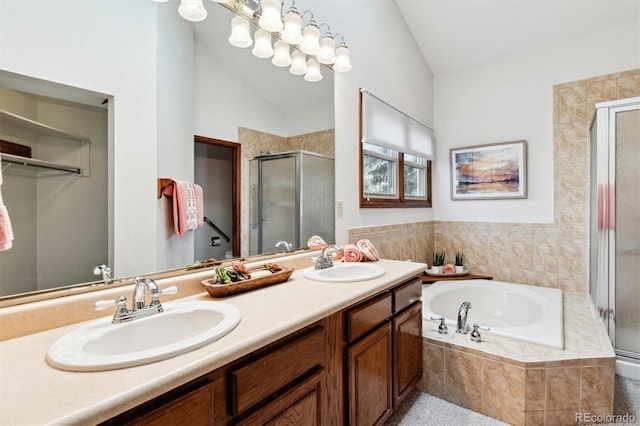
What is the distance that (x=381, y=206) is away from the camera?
8.63 ft

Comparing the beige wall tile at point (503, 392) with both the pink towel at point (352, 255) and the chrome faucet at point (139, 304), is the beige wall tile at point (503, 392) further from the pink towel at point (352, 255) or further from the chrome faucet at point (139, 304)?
the chrome faucet at point (139, 304)

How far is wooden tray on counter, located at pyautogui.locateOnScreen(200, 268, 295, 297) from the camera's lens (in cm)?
124

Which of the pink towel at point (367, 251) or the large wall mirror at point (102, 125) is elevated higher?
the large wall mirror at point (102, 125)

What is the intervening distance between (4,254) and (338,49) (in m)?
1.97

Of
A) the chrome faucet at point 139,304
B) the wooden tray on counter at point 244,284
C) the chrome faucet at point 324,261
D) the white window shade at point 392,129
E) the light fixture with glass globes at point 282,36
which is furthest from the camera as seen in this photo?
the white window shade at point 392,129

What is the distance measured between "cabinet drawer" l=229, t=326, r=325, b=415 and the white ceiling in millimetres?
3098

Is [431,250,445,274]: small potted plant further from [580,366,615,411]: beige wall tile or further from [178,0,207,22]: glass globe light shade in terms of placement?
[178,0,207,22]: glass globe light shade

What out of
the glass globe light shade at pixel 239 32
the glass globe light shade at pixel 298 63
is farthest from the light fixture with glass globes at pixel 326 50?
the glass globe light shade at pixel 239 32

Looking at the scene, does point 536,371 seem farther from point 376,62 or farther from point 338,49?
point 376,62

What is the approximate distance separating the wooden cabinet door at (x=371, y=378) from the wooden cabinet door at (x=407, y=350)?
0.08m

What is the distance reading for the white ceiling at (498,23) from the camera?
2.57 metres

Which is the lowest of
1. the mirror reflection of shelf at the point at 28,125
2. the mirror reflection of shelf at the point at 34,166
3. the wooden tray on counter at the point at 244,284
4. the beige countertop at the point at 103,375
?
the beige countertop at the point at 103,375

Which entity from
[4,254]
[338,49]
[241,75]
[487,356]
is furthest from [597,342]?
[4,254]

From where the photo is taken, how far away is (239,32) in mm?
1579
